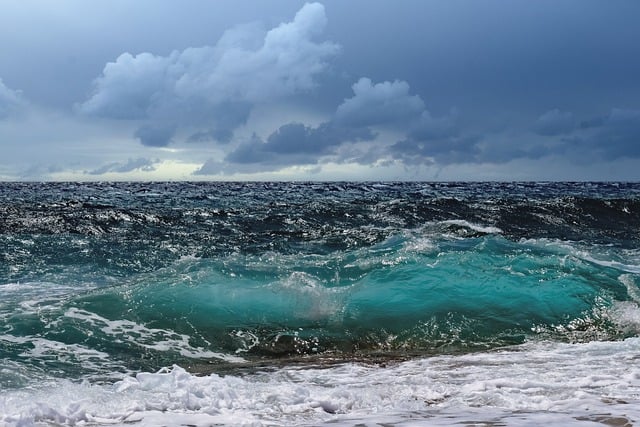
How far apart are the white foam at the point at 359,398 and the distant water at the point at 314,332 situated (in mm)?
21

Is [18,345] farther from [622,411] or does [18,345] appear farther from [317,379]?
[622,411]

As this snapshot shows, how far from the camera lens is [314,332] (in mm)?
8445

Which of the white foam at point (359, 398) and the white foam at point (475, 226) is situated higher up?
the white foam at point (475, 226)

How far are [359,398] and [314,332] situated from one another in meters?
3.56

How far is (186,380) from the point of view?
5.21 metres

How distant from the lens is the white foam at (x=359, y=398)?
14.1 feet

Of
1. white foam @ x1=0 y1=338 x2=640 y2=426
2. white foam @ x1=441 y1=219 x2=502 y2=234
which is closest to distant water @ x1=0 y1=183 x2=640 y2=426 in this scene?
white foam @ x1=0 y1=338 x2=640 y2=426

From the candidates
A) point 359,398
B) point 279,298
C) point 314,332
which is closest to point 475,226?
point 279,298

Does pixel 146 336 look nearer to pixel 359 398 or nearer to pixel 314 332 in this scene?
pixel 314 332

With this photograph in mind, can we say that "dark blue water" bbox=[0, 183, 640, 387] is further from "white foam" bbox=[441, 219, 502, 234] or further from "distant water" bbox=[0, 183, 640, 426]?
"white foam" bbox=[441, 219, 502, 234]

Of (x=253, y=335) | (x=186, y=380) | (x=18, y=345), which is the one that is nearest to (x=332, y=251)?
(x=253, y=335)

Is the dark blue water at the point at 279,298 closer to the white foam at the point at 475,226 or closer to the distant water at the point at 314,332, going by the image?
the distant water at the point at 314,332

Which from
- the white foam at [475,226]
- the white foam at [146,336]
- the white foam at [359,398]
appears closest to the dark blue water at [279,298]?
the white foam at [146,336]

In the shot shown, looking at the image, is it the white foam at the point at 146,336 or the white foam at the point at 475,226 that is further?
the white foam at the point at 475,226
